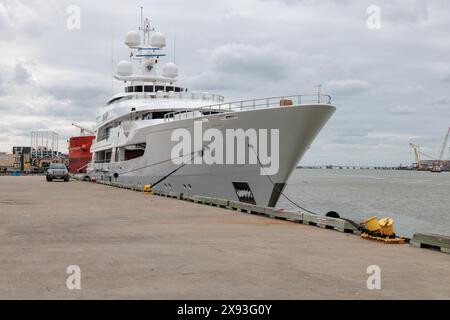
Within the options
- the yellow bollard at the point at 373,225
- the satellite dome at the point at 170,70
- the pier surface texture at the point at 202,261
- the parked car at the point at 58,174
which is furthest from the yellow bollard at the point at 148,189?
the parked car at the point at 58,174

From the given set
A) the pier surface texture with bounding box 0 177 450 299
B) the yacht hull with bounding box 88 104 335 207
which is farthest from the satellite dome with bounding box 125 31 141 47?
the pier surface texture with bounding box 0 177 450 299

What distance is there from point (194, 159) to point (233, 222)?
8.52 meters

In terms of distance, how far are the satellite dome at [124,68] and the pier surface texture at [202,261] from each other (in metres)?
26.6

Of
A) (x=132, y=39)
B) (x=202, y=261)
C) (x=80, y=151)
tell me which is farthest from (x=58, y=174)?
(x=202, y=261)

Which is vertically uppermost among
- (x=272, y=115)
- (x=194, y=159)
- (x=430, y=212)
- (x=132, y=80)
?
(x=132, y=80)

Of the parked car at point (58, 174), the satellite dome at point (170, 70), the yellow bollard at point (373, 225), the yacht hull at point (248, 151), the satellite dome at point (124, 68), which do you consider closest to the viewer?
the yellow bollard at point (373, 225)

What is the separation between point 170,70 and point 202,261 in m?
31.5

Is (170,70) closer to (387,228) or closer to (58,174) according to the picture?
(58,174)

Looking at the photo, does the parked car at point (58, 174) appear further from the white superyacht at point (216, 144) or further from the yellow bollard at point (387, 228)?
the yellow bollard at point (387, 228)

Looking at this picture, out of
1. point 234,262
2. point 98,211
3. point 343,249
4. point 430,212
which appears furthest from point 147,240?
point 430,212

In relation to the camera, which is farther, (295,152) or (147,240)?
(295,152)

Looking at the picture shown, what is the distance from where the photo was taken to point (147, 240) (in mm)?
10078

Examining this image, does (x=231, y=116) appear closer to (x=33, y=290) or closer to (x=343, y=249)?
(x=343, y=249)

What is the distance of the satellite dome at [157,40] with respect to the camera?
1544 inches
